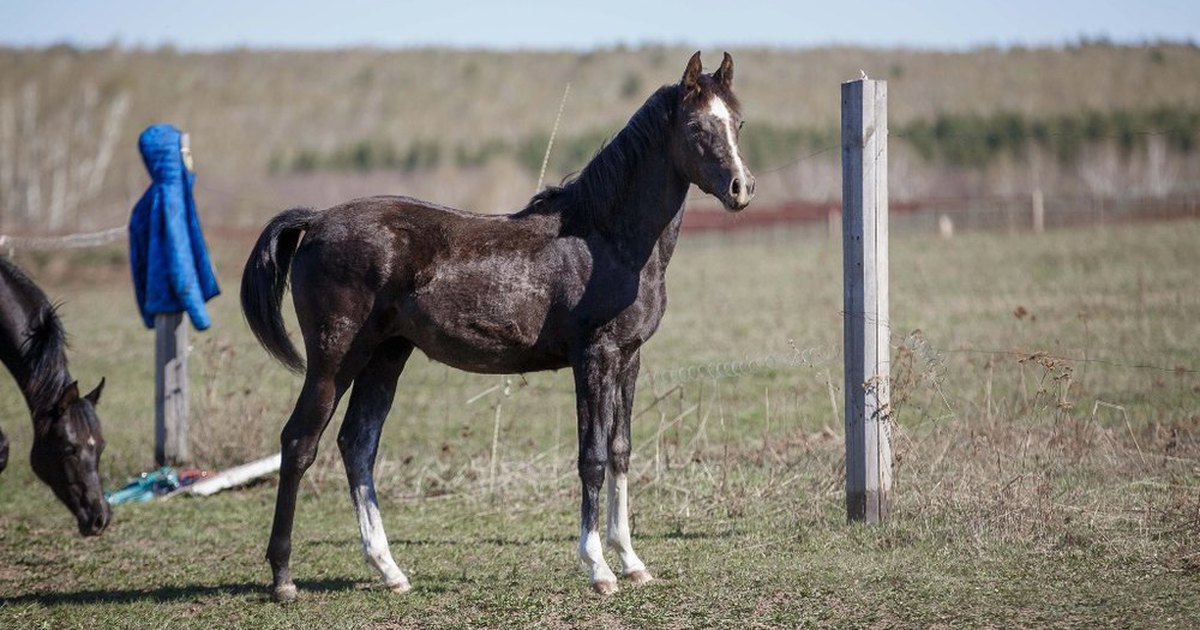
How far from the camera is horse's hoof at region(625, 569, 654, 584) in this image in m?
6.46

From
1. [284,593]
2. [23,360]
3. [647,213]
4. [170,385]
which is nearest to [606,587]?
[284,593]

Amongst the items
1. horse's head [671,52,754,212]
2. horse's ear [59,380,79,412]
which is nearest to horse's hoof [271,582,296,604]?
horse's ear [59,380,79,412]

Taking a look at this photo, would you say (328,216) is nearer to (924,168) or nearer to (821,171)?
(821,171)

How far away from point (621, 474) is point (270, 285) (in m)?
2.10

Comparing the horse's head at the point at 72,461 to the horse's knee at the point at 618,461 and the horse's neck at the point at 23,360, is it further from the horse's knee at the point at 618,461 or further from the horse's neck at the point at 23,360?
the horse's knee at the point at 618,461

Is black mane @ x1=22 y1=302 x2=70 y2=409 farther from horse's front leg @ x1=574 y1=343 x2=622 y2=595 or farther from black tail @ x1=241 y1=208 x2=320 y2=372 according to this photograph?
horse's front leg @ x1=574 y1=343 x2=622 y2=595

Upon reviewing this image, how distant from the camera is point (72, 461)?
7395 mm

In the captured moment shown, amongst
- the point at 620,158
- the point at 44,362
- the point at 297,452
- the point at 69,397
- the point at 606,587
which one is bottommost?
the point at 606,587

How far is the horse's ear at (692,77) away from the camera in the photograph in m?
6.26

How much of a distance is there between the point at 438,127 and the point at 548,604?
2317 inches

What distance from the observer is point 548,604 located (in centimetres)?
616

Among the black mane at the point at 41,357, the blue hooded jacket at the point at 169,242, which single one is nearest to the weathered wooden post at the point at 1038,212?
the blue hooded jacket at the point at 169,242

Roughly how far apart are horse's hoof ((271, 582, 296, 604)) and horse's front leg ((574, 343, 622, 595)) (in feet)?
4.99

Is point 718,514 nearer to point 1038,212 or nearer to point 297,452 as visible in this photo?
point 297,452
